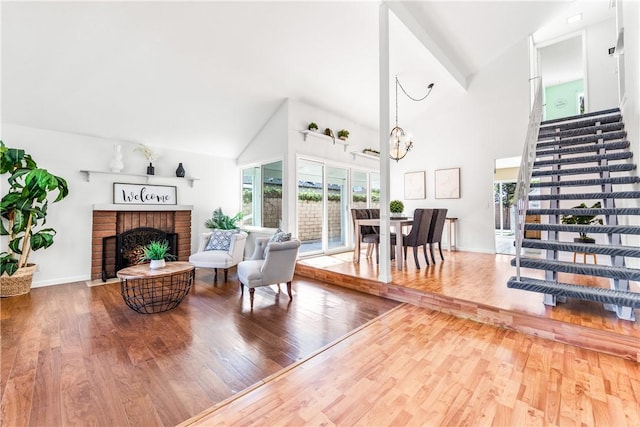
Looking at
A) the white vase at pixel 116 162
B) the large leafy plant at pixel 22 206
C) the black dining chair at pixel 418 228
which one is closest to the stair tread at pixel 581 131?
the black dining chair at pixel 418 228

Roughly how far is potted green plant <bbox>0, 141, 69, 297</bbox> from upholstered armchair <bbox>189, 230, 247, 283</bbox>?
1.94 metres

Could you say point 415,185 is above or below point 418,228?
above

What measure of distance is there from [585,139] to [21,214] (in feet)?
25.8

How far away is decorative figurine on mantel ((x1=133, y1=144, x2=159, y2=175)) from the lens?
4.80 m

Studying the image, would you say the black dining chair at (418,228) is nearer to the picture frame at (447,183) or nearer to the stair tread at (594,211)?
the stair tread at (594,211)

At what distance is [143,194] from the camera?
15.9 ft

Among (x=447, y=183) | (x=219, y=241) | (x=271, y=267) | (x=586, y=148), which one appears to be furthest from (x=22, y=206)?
(x=586, y=148)

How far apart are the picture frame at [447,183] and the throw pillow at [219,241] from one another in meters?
4.81

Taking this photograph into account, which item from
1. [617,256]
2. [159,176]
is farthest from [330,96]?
[617,256]

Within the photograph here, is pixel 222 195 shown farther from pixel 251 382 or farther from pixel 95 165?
pixel 251 382

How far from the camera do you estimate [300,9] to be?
11.4 ft

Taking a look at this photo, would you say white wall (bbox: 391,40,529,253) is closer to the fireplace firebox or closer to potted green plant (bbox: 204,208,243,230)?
potted green plant (bbox: 204,208,243,230)

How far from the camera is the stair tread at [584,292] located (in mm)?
2195

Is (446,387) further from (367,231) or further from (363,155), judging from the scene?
(363,155)
